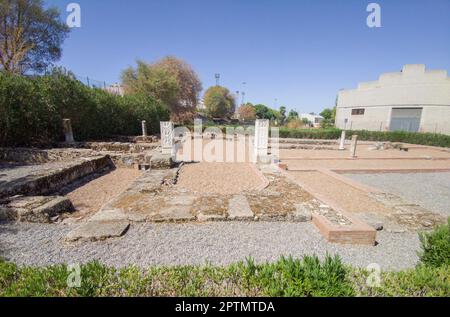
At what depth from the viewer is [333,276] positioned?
1757mm

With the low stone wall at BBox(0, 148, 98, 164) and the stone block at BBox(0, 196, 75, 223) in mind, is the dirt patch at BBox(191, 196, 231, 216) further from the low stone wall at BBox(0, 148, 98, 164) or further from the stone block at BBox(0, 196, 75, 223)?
the low stone wall at BBox(0, 148, 98, 164)

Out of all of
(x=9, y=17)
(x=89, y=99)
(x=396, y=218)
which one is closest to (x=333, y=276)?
(x=396, y=218)

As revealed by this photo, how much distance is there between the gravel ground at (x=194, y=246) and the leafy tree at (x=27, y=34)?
58.5 ft

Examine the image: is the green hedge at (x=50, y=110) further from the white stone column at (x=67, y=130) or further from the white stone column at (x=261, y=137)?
the white stone column at (x=261, y=137)

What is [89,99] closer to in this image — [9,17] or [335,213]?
[9,17]

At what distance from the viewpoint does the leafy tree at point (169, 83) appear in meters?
28.1

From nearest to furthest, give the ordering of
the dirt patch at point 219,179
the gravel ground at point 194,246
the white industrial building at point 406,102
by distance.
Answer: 1. the gravel ground at point 194,246
2. the dirt patch at point 219,179
3. the white industrial building at point 406,102

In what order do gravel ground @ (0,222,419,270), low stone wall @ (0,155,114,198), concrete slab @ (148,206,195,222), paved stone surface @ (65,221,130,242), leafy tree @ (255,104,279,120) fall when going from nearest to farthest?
gravel ground @ (0,222,419,270) < paved stone surface @ (65,221,130,242) < concrete slab @ (148,206,195,222) < low stone wall @ (0,155,114,198) < leafy tree @ (255,104,279,120)

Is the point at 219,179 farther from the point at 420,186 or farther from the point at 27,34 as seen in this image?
the point at 27,34

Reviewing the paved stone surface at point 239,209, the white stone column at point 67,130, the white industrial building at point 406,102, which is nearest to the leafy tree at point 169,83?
the white stone column at point 67,130

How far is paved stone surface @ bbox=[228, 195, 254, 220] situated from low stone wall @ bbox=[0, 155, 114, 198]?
4.72 meters

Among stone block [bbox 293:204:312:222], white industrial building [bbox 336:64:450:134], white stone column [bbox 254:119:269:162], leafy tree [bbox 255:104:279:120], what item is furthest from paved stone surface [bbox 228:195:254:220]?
leafy tree [bbox 255:104:279:120]

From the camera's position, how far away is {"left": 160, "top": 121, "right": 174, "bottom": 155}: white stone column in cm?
847
